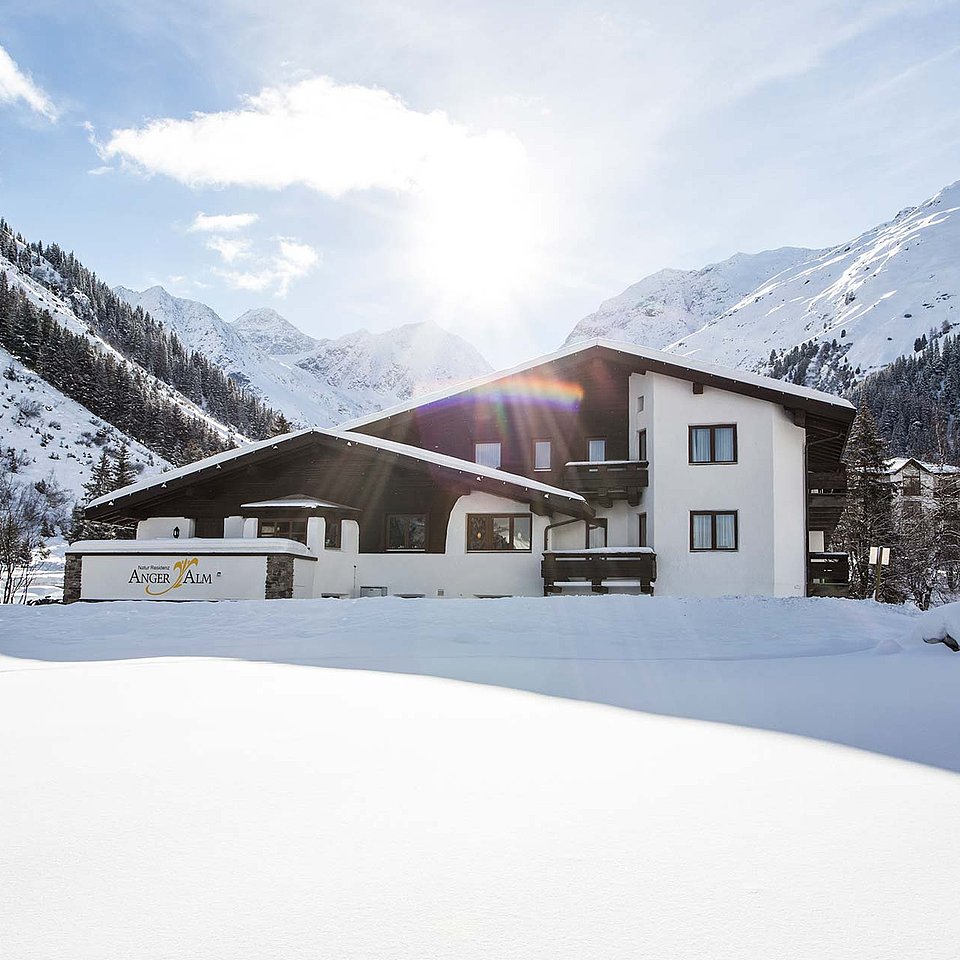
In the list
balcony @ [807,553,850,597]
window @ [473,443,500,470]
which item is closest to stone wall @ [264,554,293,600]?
window @ [473,443,500,470]

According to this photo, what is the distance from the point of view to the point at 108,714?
19.7ft

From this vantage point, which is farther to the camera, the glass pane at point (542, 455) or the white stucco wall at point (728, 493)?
the glass pane at point (542, 455)

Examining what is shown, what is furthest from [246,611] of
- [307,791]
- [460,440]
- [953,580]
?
[953,580]

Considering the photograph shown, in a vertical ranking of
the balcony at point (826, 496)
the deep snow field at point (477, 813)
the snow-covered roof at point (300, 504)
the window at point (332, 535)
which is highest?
the balcony at point (826, 496)

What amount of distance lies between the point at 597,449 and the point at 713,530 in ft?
13.9

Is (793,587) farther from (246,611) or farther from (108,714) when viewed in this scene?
(108,714)

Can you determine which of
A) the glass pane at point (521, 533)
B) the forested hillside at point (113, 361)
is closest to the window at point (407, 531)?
the glass pane at point (521, 533)

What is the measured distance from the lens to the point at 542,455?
26.5 meters

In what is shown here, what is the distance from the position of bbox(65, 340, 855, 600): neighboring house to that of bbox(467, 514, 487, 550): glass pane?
2.1 inches

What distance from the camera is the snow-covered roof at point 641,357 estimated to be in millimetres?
23891

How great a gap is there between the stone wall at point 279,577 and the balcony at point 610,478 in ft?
28.7

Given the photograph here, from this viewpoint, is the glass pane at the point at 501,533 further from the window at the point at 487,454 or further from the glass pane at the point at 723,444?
the glass pane at the point at 723,444

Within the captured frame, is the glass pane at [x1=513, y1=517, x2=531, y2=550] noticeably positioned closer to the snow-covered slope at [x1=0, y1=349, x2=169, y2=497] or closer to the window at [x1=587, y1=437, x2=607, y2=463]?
the window at [x1=587, y1=437, x2=607, y2=463]

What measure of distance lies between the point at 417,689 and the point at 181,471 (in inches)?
682
